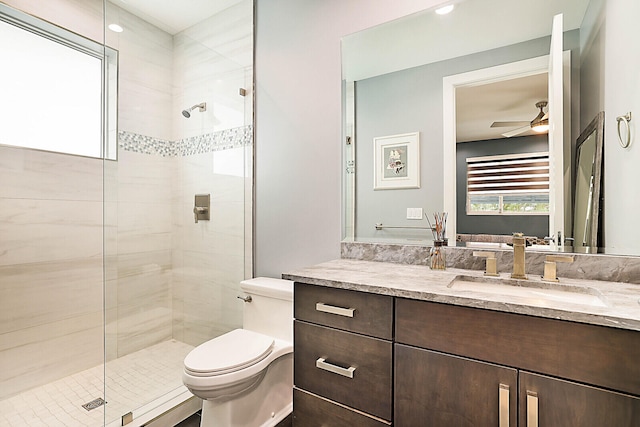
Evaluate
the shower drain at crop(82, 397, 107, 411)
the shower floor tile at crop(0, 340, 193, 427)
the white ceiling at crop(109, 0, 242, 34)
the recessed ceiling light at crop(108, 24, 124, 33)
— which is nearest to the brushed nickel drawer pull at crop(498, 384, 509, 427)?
the shower floor tile at crop(0, 340, 193, 427)

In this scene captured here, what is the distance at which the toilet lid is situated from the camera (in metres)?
1.39

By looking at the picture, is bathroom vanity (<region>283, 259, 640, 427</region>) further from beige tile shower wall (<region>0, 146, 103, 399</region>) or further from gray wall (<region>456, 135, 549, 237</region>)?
beige tile shower wall (<region>0, 146, 103, 399</region>)

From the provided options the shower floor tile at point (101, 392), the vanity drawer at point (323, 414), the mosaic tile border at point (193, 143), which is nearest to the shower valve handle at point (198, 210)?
the mosaic tile border at point (193, 143)

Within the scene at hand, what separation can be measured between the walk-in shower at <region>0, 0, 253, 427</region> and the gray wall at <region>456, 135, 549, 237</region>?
132cm

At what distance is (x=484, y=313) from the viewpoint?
2.96ft

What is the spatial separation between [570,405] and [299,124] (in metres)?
1.71

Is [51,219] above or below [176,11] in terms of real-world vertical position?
below

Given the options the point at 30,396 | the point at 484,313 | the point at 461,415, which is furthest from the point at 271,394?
the point at 30,396

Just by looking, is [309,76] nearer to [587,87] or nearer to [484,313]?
[587,87]

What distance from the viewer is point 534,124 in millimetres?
1339

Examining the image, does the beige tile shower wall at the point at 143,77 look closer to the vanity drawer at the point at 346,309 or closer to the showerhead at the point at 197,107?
the showerhead at the point at 197,107

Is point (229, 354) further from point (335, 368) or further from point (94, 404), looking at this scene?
point (94, 404)

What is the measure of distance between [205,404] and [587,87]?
2.12 m

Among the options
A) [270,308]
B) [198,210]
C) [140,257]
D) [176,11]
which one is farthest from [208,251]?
[176,11]
